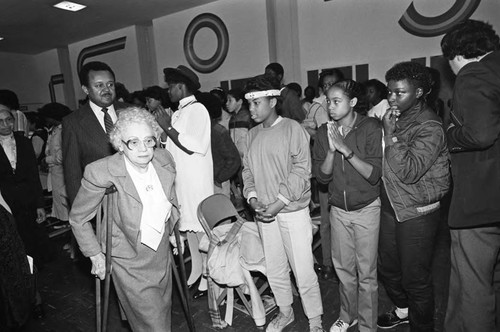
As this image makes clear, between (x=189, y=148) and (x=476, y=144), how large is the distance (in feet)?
6.69

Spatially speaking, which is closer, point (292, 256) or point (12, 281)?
point (12, 281)

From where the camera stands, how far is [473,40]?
1830 mm

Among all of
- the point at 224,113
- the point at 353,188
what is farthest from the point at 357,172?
the point at 224,113

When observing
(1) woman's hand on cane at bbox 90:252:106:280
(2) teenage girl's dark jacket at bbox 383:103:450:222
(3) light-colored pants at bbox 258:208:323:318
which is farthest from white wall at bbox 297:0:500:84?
(1) woman's hand on cane at bbox 90:252:106:280

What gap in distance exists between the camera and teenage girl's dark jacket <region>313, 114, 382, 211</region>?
7.14 feet

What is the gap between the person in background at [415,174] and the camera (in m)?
2.03

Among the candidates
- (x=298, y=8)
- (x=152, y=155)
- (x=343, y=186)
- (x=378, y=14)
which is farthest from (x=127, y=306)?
(x=298, y=8)

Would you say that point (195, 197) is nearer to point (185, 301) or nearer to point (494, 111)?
point (185, 301)

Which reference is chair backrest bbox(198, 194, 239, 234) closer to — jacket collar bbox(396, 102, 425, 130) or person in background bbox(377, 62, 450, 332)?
person in background bbox(377, 62, 450, 332)

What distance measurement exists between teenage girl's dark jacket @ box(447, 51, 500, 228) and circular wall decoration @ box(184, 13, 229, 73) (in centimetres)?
673

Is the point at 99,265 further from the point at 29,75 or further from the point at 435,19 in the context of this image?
the point at 29,75

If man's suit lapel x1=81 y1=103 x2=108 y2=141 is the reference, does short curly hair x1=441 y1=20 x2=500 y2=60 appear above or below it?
above

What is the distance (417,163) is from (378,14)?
4.85 metres

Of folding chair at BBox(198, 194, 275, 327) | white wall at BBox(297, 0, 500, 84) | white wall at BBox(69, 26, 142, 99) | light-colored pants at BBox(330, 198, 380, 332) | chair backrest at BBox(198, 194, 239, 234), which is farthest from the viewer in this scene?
white wall at BBox(69, 26, 142, 99)
